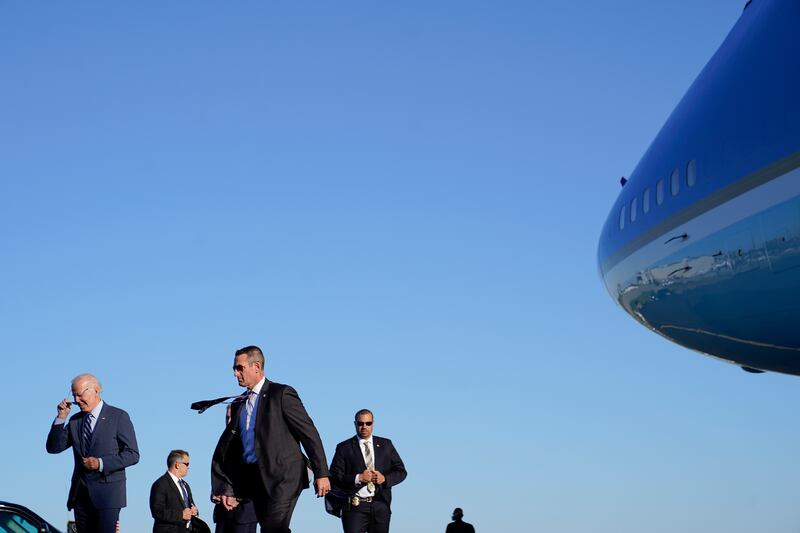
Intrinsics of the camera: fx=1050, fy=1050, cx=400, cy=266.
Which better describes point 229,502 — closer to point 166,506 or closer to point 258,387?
point 258,387

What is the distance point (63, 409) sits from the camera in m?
9.84

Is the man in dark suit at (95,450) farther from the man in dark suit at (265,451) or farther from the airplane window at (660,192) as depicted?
the airplane window at (660,192)

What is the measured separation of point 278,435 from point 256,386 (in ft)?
1.55

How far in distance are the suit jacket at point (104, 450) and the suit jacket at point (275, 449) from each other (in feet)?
4.43

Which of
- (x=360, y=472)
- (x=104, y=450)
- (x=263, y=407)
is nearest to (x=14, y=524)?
(x=263, y=407)

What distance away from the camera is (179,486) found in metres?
12.8

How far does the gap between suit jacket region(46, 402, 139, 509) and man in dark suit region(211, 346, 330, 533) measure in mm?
1351

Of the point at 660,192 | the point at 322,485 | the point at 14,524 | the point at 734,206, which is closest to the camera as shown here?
the point at 14,524

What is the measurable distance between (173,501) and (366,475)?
7.79ft

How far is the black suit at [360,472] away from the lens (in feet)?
41.2

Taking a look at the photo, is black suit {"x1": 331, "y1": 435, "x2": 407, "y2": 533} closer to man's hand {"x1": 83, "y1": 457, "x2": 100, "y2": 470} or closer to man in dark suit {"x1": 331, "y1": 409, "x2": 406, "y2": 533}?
man in dark suit {"x1": 331, "y1": 409, "x2": 406, "y2": 533}

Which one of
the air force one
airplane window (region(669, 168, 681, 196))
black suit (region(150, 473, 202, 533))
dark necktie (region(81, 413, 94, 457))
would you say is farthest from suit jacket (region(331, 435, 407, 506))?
airplane window (region(669, 168, 681, 196))

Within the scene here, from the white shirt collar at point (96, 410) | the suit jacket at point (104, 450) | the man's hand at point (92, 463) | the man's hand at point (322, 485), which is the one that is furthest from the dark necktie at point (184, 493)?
the man's hand at point (322, 485)

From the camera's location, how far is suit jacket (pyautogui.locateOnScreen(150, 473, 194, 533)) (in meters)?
12.6
